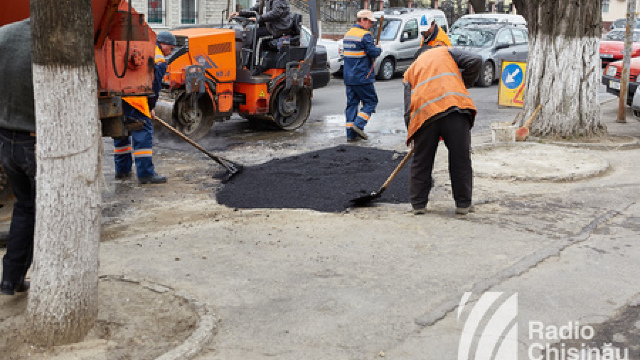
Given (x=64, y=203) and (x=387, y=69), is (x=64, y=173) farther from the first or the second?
(x=387, y=69)

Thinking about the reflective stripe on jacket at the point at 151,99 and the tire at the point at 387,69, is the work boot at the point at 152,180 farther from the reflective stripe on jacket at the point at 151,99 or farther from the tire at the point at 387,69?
the tire at the point at 387,69

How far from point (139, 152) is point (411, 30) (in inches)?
568

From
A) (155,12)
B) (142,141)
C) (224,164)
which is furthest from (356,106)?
(155,12)

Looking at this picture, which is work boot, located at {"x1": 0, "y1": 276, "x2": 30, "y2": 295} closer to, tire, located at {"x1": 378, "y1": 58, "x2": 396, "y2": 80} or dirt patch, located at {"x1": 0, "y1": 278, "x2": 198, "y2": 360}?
dirt patch, located at {"x1": 0, "y1": 278, "x2": 198, "y2": 360}

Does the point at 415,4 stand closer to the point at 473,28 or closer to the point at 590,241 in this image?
the point at 473,28

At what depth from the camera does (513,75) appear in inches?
529

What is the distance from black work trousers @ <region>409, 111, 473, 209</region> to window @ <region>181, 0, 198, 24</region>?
888 inches

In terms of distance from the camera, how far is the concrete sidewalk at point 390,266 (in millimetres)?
4312

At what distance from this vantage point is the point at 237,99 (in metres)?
11.9

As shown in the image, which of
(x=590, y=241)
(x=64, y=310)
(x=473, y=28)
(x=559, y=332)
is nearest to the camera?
(x=64, y=310)

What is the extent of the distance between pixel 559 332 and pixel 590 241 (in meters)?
2.05

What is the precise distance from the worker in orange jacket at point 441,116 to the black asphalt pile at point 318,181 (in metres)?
0.72

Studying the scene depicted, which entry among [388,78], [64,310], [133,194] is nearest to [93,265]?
[64,310]

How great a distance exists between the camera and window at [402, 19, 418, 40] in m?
21.4
